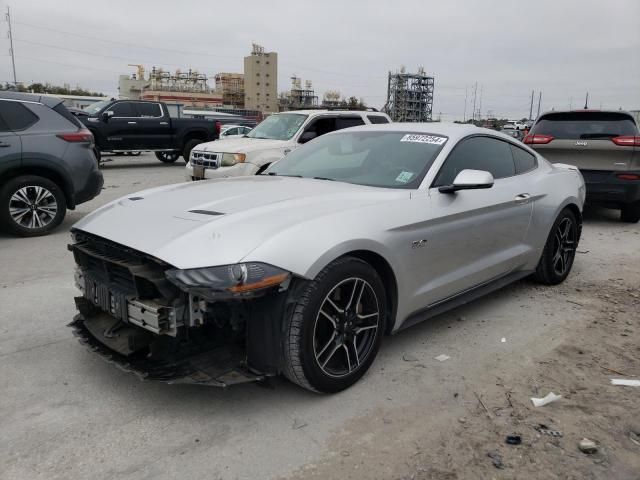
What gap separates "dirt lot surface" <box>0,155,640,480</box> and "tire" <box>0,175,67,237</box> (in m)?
2.94

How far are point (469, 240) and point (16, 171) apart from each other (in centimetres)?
580

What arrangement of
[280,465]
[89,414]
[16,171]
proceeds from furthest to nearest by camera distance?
[16,171], [89,414], [280,465]

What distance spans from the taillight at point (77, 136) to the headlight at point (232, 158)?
231 cm

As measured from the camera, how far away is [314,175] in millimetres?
4129

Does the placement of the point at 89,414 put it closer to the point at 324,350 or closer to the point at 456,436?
the point at 324,350

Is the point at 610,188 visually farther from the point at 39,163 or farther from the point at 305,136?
the point at 39,163

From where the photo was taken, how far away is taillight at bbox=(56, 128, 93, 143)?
711cm

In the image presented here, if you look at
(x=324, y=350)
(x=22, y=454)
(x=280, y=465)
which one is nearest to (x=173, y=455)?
(x=280, y=465)

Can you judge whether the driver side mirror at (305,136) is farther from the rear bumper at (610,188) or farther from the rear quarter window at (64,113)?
the rear bumper at (610,188)

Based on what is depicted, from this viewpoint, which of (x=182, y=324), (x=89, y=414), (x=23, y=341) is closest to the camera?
(x=182, y=324)

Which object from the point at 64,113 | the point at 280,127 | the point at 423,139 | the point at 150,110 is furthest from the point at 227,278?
the point at 150,110

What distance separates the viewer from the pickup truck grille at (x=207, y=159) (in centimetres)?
927

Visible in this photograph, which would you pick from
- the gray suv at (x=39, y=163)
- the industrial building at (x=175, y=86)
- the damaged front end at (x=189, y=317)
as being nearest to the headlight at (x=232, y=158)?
the gray suv at (x=39, y=163)

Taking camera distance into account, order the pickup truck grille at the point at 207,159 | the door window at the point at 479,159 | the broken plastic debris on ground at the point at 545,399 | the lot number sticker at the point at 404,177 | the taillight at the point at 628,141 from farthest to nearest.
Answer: the pickup truck grille at the point at 207,159, the taillight at the point at 628,141, the door window at the point at 479,159, the lot number sticker at the point at 404,177, the broken plastic debris on ground at the point at 545,399
